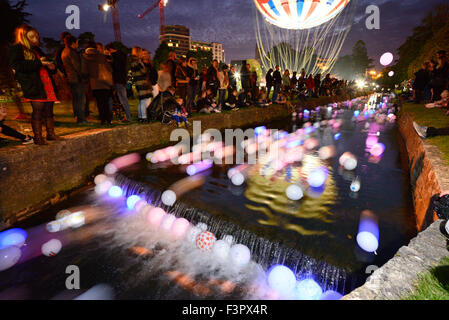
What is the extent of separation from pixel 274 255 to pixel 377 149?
21.7 feet

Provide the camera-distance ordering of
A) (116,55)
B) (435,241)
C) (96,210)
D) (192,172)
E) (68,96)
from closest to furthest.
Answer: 1. (435,241)
2. (96,210)
3. (192,172)
4. (116,55)
5. (68,96)

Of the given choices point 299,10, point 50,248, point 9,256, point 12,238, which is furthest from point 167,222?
point 299,10

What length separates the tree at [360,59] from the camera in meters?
93.1

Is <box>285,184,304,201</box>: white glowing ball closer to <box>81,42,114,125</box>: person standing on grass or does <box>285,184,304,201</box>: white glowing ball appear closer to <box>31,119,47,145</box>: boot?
<box>31,119,47,145</box>: boot

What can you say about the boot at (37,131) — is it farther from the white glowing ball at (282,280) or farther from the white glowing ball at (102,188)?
the white glowing ball at (282,280)

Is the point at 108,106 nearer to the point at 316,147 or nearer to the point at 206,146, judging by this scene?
the point at 206,146

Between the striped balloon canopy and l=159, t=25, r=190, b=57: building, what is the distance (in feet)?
602

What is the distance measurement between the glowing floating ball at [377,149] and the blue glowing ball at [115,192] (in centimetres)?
758

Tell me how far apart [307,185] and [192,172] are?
284cm

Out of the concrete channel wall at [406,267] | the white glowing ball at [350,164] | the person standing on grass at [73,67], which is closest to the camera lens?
the concrete channel wall at [406,267]

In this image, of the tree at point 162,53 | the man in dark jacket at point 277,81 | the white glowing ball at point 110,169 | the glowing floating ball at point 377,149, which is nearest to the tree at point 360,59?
the tree at point 162,53
